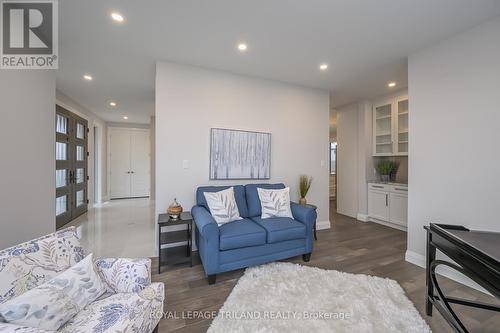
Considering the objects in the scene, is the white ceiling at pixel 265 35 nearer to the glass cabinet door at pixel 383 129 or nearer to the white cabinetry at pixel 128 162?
the glass cabinet door at pixel 383 129

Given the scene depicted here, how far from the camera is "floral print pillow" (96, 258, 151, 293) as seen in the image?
50.9 inches

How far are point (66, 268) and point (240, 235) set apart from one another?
141cm

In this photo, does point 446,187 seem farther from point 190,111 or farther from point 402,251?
point 190,111

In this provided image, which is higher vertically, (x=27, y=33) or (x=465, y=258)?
(x=27, y=33)

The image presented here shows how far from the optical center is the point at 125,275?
131 cm

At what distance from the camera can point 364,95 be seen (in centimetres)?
416

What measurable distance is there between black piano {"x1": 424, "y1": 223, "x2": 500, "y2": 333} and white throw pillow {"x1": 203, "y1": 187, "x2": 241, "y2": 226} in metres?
1.96

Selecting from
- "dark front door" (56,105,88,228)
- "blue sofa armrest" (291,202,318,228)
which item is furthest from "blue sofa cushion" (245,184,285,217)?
"dark front door" (56,105,88,228)

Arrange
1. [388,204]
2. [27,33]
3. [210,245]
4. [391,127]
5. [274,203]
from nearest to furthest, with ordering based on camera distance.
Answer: [27,33], [210,245], [274,203], [388,204], [391,127]

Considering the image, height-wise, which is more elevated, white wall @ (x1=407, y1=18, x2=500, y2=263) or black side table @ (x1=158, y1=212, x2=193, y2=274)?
white wall @ (x1=407, y1=18, x2=500, y2=263)

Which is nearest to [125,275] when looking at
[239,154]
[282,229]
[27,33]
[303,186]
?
[282,229]

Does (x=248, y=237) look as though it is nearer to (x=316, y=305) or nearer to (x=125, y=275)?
(x=316, y=305)

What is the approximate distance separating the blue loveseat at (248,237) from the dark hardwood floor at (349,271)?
19cm

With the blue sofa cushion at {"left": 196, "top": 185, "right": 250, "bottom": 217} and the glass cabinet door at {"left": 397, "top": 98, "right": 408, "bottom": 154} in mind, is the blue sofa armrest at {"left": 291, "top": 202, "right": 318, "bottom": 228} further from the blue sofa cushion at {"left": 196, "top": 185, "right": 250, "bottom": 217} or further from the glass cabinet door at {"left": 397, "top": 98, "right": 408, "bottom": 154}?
the glass cabinet door at {"left": 397, "top": 98, "right": 408, "bottom": 154}
